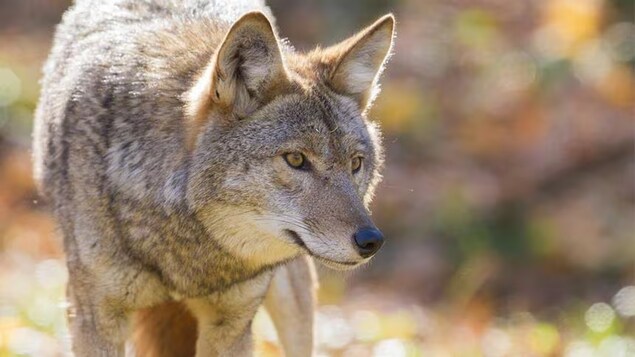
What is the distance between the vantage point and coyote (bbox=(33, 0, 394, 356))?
4.84 meters

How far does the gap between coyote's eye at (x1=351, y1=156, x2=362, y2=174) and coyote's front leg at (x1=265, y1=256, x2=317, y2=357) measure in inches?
47.5

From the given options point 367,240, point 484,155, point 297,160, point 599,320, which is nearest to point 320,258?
point 367,240

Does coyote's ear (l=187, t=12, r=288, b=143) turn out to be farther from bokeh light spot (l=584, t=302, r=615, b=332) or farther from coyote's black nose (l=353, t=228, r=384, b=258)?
bokeh light spot (l=584, t=302, r=615, b=332)

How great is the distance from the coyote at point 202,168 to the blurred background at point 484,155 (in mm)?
4025

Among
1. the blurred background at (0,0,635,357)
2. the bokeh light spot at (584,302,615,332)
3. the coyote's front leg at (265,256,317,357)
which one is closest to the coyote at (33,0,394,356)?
the coyote's front leg at (265,256,317,357)

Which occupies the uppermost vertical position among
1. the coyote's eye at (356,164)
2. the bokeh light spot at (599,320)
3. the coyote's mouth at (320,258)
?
the bokeh light spot at (599,320)

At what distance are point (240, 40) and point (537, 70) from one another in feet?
33.2

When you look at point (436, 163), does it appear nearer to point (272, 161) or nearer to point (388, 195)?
point (388, 195)

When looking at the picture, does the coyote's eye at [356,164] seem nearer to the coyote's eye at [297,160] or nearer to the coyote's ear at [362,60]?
the coyote's eye at [297,160]

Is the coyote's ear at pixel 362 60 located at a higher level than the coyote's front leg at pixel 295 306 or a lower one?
higher

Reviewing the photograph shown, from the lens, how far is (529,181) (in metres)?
13.5

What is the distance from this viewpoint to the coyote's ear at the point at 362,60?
5.33 metres

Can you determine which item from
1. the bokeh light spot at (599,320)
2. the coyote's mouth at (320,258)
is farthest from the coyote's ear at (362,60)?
the bokeh light spot at (599,320)

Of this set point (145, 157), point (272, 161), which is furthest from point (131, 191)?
point (272, 161)
